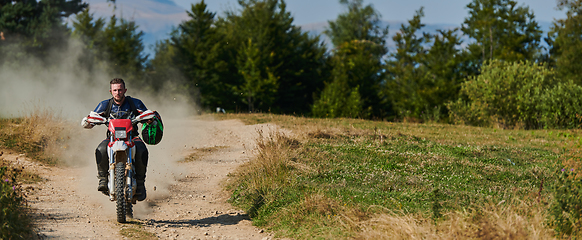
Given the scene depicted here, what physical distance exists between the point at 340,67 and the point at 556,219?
124ft

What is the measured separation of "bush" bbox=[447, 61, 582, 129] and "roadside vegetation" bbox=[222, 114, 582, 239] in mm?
10436

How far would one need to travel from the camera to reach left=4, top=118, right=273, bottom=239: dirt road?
630 centimetres

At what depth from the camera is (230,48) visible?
1745 inches

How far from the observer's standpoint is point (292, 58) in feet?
146

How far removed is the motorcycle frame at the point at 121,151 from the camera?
6152mm

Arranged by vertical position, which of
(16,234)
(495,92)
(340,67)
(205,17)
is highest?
(205,17)

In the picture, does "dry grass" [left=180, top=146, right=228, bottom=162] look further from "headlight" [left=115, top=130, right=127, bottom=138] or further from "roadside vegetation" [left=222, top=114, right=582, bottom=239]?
"headlight" [left=115, top=130, right=127, bottom=138]

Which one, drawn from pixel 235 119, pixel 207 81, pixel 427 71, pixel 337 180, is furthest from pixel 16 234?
pixel 427 71

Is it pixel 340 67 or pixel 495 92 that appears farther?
pixel 340 67

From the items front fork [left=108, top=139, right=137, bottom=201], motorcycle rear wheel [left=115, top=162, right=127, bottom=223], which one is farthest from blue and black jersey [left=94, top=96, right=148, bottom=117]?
motorcycle rear wheel [left=115, top=162, right=127, bottom=223]

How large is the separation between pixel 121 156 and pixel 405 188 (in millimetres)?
4268

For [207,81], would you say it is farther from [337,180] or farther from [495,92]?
[337,180]

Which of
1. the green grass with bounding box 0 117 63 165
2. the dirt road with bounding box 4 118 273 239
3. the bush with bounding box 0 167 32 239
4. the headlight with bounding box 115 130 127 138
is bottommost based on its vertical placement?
the dirt road with bounding box 4 118 273 239

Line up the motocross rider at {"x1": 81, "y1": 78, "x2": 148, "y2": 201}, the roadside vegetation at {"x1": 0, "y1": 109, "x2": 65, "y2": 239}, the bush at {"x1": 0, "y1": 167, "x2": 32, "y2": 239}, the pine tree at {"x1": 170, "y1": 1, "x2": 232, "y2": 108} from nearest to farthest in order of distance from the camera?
1. the bush at {"x1": 0, "y1": 167, "x2": 32, "y2": 239}
2. the motocross rider at {"x1": 81, "y1": 78, "x2": 148, "y2": 201}
3. the roadside vegetation at {"x1": 0, "y1": 109, "x2": 65, "y2": 239}
4. the pine tree at {"x1": 170, "y1": 1, "x2": 232, "y2": 108}
